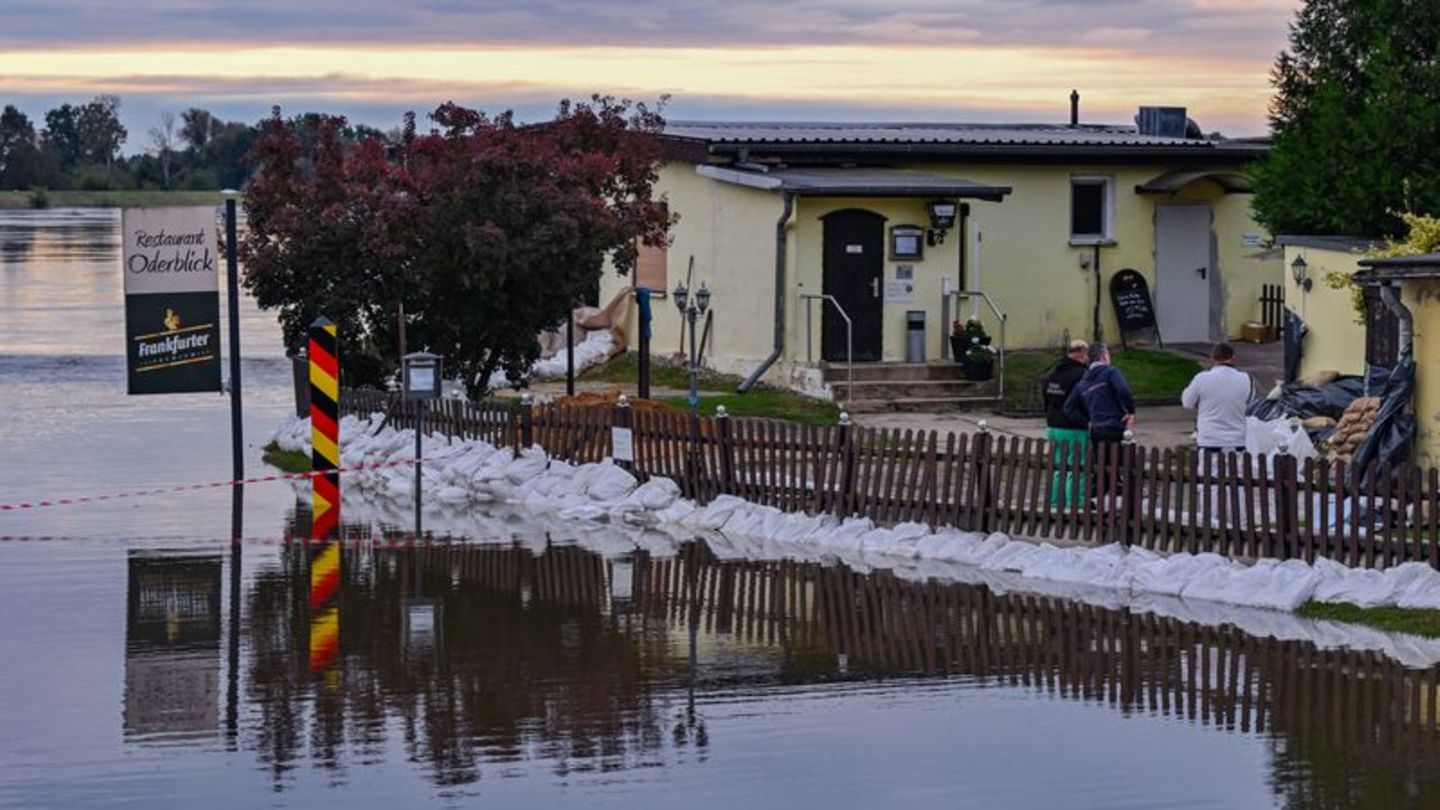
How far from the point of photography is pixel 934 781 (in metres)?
11.7

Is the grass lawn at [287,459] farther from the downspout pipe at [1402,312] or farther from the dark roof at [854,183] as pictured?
the downspout pipe at [1402,312]

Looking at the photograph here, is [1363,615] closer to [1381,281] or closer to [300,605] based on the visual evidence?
[1381,281]

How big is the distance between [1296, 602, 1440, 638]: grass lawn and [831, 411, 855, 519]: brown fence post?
475 centimetres

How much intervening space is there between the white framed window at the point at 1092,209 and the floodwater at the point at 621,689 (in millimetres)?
16772

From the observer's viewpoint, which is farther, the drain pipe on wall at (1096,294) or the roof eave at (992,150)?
the drain pipe on wall at (1096,294)

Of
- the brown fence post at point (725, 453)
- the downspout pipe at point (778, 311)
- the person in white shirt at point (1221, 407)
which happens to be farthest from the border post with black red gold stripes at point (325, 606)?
the downspout pipe at point (778, 311)

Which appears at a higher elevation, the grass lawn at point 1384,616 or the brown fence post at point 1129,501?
the brown fence post at point 1129,501

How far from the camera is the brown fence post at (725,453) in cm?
2119

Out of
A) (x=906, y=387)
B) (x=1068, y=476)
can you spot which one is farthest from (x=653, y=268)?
(x=1068, y=476)

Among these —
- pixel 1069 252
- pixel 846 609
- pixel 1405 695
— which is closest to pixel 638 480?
pixel 846 609

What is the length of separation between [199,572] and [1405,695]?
913 centimetres

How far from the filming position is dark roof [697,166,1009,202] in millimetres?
30844

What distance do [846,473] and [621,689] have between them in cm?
654

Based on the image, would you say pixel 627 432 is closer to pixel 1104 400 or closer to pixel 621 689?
pixel 1104 400
